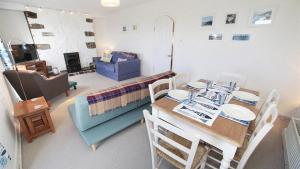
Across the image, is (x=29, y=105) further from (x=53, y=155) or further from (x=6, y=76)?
(x=6, y=76)

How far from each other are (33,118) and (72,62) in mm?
4285

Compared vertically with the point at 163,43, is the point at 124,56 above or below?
below

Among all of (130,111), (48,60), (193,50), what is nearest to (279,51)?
(193,50)

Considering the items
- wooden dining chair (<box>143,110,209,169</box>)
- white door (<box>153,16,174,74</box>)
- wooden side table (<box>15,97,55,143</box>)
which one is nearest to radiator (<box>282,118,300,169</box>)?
wooden dining chair (<box>143,110,209,169</box>)

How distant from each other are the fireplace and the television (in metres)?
1.04

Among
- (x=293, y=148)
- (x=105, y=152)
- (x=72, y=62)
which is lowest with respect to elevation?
(x=105, y=152)

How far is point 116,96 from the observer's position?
1.89 metres

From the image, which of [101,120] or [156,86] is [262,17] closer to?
[156,86]

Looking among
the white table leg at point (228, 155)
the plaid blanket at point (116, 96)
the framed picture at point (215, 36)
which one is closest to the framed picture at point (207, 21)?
the framed picture at point (215, 36)

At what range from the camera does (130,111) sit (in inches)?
89.7

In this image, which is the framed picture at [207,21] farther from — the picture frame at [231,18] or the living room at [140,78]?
the picture frame at [231,18]

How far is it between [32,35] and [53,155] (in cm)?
476

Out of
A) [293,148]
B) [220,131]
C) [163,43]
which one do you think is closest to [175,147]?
[220,131]

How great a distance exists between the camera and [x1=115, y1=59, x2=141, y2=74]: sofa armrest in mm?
4370
